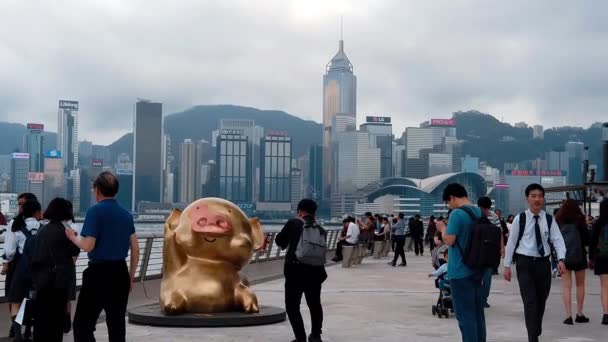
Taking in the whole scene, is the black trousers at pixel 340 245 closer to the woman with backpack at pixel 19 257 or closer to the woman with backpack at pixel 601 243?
the woman with backpack at pixel 601 243

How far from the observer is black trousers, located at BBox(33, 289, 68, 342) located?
23.6ft

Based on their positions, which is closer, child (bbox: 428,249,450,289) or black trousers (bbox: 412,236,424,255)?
child (bbox: 428,249,450,289)

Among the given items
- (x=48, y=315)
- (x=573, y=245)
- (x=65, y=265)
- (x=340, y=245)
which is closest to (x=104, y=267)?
(x=65, y=265)

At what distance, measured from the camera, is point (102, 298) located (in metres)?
6.64

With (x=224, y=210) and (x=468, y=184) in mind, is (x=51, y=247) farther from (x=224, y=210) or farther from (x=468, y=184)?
(x=468, y=184)

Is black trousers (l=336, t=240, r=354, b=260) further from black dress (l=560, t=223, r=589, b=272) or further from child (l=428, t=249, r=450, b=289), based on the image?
black dress (l=560, t=223, r=589, b=272)

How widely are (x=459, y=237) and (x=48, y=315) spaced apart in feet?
11.5

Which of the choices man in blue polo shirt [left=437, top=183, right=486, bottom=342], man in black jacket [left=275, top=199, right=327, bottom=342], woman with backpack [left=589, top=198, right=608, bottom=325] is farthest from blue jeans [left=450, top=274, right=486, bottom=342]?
woman with backpack [left=589, top=198, right=608, bottom=325]

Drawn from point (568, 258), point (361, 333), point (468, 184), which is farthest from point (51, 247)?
point (468, 184)

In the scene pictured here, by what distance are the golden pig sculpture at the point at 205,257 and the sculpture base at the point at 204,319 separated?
0.15 metres

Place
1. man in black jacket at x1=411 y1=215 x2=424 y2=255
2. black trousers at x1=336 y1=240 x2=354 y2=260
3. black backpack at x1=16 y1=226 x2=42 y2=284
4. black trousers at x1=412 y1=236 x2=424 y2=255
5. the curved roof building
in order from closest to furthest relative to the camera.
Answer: black backpack at x1=16 y1=226 x2=42 y2=284, black trousers at x1=336 y1=240 x2=354 y2=260, man in black jacket at x1=411 y1=215 x2=424 y2=255, black trousers at x1=412 y1=236 x2=424 y2=255, the curved roof building

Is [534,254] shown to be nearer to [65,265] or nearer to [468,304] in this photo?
[468,304]

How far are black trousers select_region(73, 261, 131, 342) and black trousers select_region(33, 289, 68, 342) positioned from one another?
2.05 feet

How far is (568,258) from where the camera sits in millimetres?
10789
